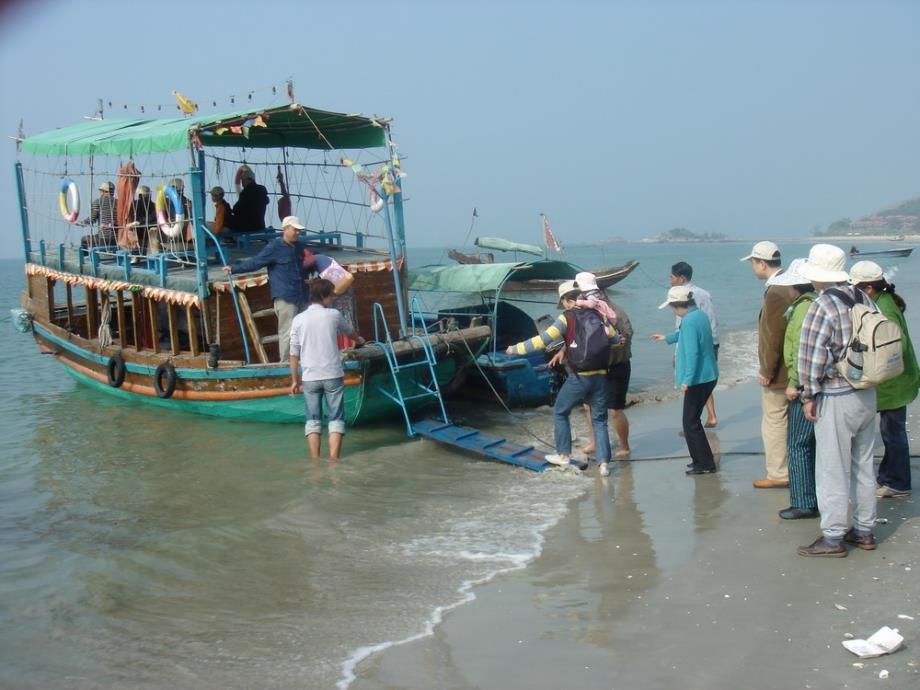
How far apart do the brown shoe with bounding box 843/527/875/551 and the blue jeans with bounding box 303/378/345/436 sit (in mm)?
5067

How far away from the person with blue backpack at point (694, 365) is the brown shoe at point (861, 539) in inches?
83.6

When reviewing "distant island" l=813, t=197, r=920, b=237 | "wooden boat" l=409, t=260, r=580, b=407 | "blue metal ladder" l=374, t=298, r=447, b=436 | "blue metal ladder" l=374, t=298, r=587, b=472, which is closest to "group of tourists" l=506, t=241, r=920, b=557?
"blue metal ladder" l=374, t=298, r=587, b=472

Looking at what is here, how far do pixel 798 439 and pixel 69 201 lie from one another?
11.4 metres

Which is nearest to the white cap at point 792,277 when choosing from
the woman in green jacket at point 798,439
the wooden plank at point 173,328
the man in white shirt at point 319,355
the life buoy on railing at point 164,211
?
the woman in green jacket at point 798,439

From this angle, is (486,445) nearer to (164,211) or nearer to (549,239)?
(164,211)

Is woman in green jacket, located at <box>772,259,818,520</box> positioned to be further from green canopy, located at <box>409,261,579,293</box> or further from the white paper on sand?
green canopy, located at <box>409,261,579,293</box>

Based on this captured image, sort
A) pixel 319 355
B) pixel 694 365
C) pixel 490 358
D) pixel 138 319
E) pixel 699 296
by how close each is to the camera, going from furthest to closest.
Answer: pixel 138 319
pixel 490 358
pixel 699 296
pixel 319 355
pixel 694 365

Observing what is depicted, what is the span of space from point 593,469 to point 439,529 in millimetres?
1974

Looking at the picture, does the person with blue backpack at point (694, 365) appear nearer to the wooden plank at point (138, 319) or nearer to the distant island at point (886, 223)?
the wooden plank at point (138, 319)

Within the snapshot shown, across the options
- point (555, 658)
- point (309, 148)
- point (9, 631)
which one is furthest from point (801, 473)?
point (309, 148)

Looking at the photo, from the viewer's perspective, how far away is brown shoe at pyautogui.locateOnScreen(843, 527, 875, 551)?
5438 millimetres

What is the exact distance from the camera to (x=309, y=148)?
14375 mm

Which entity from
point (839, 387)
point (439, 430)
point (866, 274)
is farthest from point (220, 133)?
point (839, 387)

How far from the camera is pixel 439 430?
978 cm
